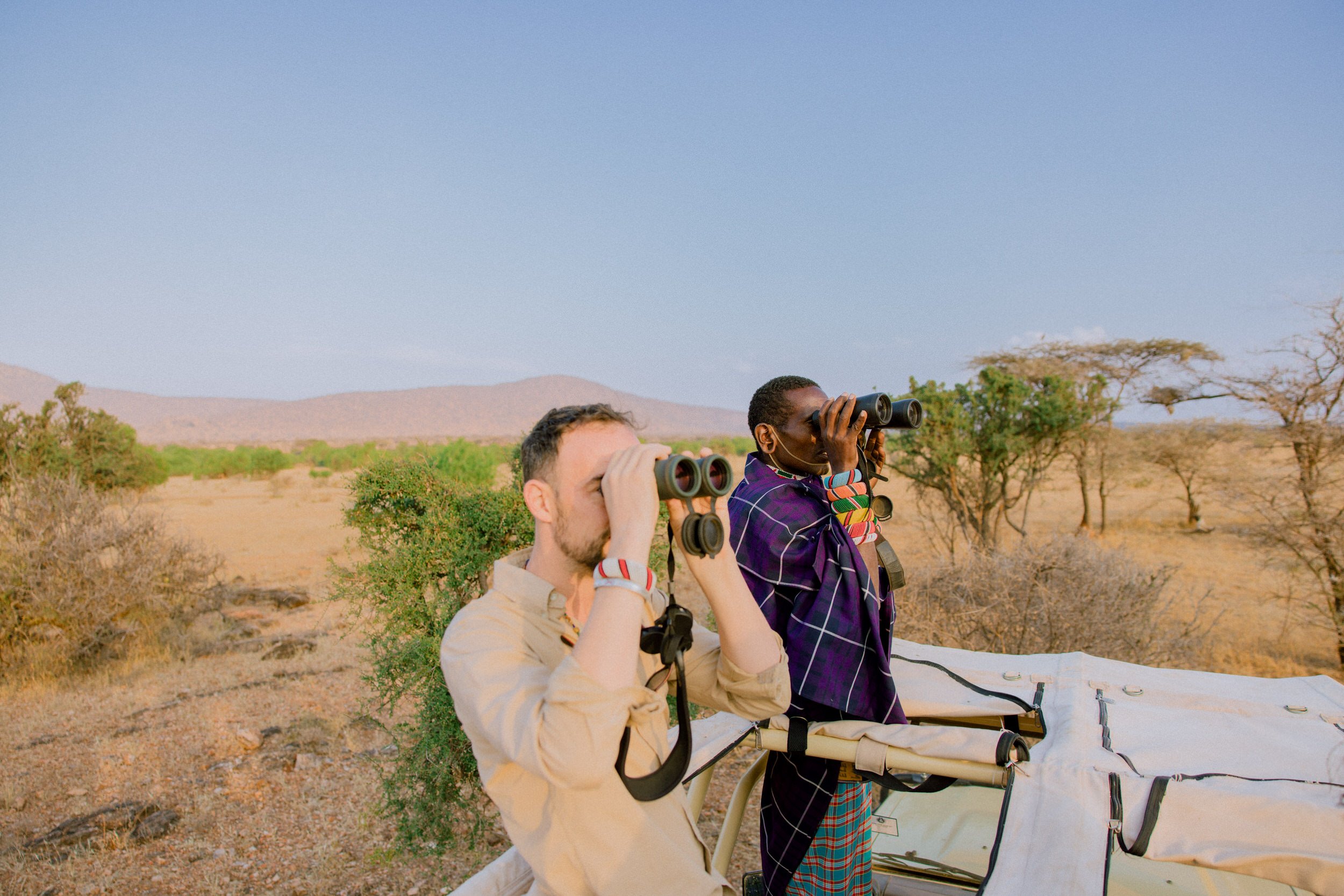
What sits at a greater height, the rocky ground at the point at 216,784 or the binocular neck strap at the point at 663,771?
the binocular neck strap at the point at 663,771

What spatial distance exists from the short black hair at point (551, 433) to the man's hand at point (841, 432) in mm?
718

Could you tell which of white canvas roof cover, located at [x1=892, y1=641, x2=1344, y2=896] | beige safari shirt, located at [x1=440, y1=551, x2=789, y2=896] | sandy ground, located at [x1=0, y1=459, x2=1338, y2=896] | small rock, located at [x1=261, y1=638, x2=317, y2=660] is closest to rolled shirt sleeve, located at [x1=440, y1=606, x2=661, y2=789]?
beige safari shirt, located at [x1=440, y1=551, x2=789, y2=896]

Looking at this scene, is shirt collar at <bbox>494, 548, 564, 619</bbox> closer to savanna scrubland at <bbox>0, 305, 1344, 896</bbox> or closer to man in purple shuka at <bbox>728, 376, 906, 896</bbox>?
man in purple shuka at <bbox>728, 376, 906, 896</bbox>

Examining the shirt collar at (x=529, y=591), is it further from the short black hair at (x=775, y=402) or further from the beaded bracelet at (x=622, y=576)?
the short black hair at (x=775, y=402)

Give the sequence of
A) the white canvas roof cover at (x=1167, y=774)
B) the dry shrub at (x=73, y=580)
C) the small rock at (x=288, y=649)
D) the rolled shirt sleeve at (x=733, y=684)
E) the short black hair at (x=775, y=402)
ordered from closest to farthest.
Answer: the white canvas roof cover at (x=1167, y=774), the rolled shirt sleeve at (x=733, y=684), the short black hair at (x=775, y=402), the dry shrub at (x=73, y=580), the small rock at (x=288, y=649)

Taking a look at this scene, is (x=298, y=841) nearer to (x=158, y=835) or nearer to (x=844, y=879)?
(x=158, y=835)

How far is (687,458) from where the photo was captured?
1.29 metres

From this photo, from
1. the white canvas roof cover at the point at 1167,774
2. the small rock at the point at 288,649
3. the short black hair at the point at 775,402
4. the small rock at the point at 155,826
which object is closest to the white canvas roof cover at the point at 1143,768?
the white canvas roof cover at the point at 1167,774

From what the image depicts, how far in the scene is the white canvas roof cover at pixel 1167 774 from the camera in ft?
3.88

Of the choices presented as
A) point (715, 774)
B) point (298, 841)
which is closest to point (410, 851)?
point (298, 841)

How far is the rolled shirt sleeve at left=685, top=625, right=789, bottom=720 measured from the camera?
5.02 ft

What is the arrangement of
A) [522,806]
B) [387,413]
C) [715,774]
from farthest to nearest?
[387,413], [715,774], [522,806]

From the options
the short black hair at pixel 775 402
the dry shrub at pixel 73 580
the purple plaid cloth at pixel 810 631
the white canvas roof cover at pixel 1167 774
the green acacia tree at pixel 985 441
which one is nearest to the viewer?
the white canvas roof cover at pixel 1167 774

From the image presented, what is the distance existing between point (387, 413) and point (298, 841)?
10521 cm
